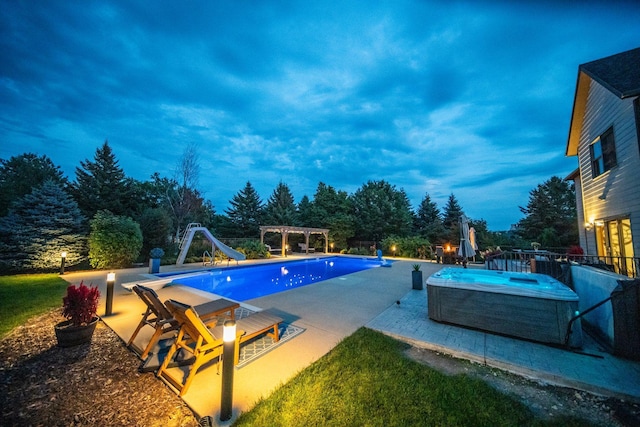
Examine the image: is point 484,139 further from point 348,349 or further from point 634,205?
point 348,349

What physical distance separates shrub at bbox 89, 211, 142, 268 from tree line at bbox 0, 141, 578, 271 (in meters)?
0.04

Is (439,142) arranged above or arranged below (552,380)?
above

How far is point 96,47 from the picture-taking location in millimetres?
11695

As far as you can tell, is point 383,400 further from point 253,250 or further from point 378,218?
point 378,218

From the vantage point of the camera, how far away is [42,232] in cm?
994

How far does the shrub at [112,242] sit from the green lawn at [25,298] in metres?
1.89

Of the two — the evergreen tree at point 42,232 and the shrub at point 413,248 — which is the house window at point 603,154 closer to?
the shrub at point 413,248

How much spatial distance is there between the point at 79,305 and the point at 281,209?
22978 mm

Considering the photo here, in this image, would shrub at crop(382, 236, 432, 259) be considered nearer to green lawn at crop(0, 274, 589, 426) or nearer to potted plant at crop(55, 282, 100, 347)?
green lawn at crop(0, 274, 589, 426)

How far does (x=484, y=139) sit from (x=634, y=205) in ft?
118

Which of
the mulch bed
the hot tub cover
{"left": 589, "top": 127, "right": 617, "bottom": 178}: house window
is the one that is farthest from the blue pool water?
{"left": 589, "top": 127, "right": 617, "bottom": 178}: house window

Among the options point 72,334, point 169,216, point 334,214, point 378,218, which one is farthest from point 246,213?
point 72,334

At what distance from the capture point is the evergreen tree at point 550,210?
19625mm

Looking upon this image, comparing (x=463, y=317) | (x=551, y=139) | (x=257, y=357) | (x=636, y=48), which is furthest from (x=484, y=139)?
(x=257, y=357)
